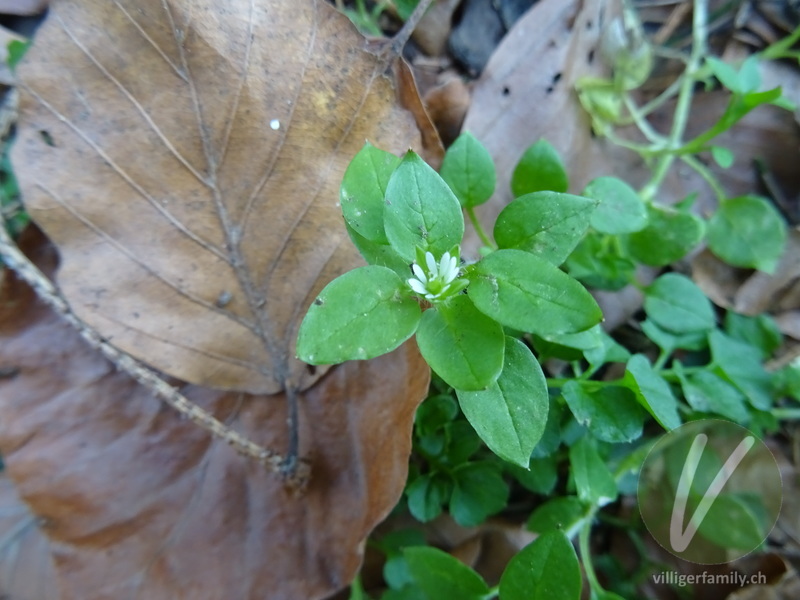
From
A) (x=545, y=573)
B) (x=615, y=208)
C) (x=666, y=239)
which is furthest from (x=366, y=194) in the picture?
(x=666, y=239)

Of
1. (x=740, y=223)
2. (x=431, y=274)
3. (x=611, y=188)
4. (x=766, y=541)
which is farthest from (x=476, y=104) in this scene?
(x=766, y=541)

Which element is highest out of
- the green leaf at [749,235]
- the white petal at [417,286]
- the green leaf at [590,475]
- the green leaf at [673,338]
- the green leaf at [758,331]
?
the green leaf at [749,235]

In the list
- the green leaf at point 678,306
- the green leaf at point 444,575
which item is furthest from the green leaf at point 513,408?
the green leaf at point 678,306

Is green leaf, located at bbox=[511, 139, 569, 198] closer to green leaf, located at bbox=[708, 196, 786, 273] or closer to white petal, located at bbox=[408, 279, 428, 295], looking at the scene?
white petal, located at bbox=[408, 279, 428, 295]

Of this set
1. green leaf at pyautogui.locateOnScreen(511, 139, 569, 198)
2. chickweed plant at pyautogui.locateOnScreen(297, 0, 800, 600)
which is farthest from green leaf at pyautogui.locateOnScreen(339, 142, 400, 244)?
green leaf at pyautogui.locateOnScreen(511, 139, 569, 198)

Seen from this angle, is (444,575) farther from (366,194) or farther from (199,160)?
(199,160)

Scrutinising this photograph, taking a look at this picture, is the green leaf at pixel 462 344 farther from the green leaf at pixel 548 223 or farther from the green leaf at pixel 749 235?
the green leaf at pixel 749 235
